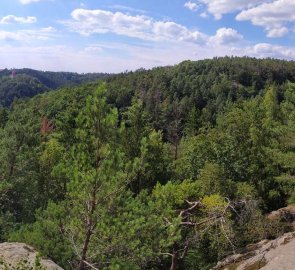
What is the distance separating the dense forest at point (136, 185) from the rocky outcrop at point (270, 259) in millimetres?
1411

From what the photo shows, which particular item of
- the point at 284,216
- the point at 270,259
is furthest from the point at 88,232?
the point at 284,216

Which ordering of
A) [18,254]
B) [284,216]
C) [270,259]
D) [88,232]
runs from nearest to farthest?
1. [88,232]
2. [18,254]
3. [270,259]
4. [284,216]

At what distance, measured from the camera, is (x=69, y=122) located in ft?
102

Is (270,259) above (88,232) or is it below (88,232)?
below

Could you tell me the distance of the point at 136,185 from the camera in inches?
1148

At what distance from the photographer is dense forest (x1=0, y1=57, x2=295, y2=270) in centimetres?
1019

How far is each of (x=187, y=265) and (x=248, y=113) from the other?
21.2 meters

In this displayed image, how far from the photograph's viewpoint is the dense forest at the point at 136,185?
10188mm

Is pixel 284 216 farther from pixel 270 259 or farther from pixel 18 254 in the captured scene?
pixel 18 254

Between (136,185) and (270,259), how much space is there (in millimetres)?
14298

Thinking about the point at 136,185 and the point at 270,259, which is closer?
the point at 270,259

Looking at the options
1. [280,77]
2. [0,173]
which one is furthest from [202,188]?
[280,77]

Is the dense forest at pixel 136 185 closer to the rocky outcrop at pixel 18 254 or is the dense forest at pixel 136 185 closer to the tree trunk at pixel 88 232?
the tree trunk at pixel 88 232

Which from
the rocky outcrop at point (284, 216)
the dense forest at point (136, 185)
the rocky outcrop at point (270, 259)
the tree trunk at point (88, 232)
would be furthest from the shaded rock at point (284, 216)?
the tree trunk at point (88, 232)
